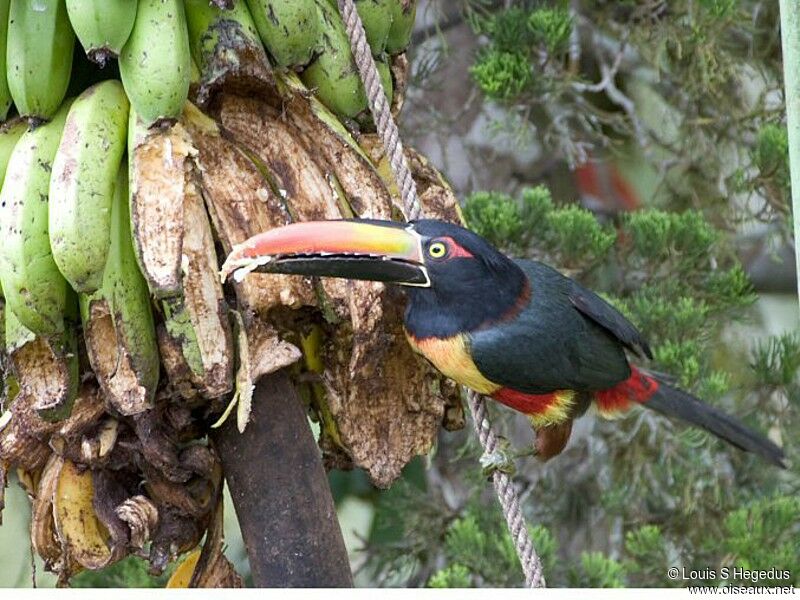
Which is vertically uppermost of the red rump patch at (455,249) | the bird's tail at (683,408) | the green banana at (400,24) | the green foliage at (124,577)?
the green banana at (400,24)

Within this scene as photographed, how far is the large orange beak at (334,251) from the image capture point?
1.09m

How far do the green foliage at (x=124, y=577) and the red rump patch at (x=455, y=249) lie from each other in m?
1.07

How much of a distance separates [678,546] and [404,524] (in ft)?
1.75

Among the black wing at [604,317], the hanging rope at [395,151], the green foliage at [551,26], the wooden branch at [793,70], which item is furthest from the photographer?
the green foliage at [551,26]

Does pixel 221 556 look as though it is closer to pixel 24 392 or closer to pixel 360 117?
pixel 24 392

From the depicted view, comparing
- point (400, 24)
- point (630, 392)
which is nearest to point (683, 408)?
point (630, 392)

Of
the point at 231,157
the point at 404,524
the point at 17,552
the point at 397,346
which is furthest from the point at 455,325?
the point at 17,552

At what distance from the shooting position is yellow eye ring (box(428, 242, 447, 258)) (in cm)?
132

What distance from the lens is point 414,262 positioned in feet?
4.32

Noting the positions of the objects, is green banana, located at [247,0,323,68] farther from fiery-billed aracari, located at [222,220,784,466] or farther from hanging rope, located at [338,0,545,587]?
fiery-billed aracari, located at [222,220,784,466]

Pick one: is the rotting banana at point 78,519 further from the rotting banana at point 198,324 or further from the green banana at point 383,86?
the green banana at point 383,86

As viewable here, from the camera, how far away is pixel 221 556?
129 centimetres

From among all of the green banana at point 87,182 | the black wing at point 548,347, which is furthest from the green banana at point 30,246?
the black wing at point 548,347

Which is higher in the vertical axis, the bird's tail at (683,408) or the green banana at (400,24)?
the green banana at (400,24)
